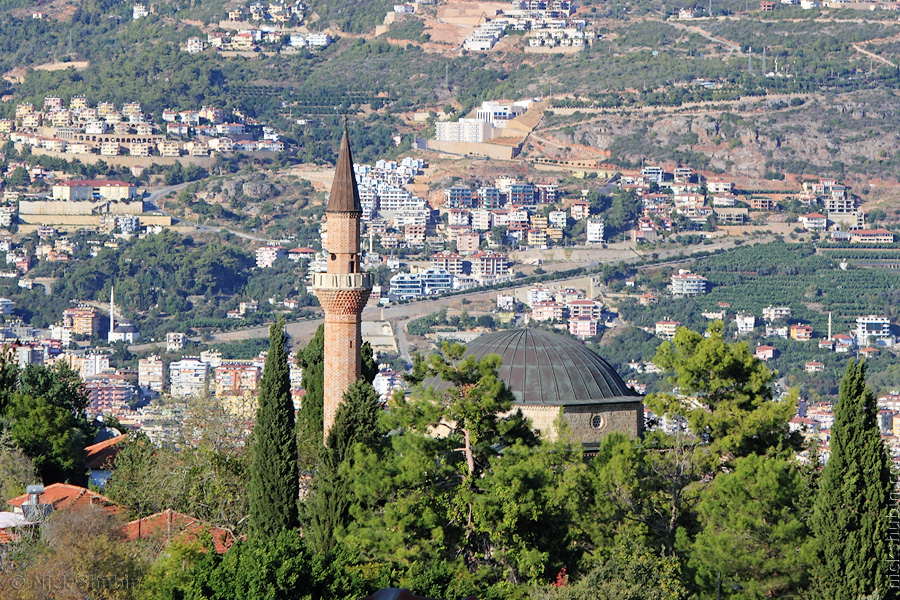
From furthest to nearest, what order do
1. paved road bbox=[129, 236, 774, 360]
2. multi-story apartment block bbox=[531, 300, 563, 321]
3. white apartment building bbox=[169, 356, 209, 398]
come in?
multi-story apartment block bbox=[531, 300, 563, 321], paved road bbox=[129, 236, 774, 360], white apartment building bbox=[169, 356, 209, 398]

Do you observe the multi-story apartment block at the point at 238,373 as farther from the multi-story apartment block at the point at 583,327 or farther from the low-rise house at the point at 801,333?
the low-rise house at the point at 801,333

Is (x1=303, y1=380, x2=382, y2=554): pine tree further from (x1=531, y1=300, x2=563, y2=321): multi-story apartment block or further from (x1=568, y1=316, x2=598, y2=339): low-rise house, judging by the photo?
(x1=531, y1=300, x2=563, y2=321): multi-story apartment block

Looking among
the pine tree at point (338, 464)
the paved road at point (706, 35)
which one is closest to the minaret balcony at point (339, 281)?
the pine tree at point (338, 464)

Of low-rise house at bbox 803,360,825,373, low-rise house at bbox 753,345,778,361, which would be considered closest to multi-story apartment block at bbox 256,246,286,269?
low-rise house at bbox 753,345,778,361

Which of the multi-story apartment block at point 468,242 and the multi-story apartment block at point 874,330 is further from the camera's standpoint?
the multi-story apartment block at point 468,242

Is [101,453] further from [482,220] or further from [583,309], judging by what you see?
[482,220]

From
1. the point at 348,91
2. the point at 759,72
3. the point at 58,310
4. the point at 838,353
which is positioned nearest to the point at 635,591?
the point at 838,353

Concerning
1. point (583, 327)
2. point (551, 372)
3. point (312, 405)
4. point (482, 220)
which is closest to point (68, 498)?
point (312, 405)
